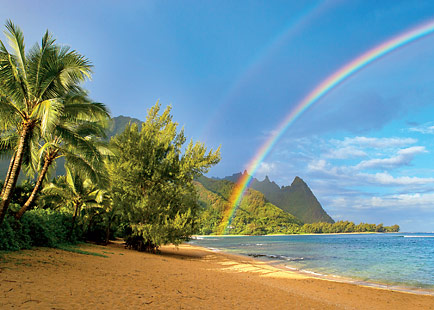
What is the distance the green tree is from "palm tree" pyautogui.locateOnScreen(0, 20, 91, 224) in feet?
35.8

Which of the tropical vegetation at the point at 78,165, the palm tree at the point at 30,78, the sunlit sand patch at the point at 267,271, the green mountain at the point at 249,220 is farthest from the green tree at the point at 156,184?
the green mountain at the point at 249,220

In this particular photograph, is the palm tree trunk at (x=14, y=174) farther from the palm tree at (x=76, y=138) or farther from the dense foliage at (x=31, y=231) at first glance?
the dense foliage at (x=31, y=231)

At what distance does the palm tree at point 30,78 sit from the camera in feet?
34.7

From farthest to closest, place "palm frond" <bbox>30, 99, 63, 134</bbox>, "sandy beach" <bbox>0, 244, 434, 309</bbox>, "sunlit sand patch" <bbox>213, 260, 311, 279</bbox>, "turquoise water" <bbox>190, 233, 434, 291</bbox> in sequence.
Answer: "turquoise water" <bbox>190, 233, 434, 291</bbox> < "sunlit sand patch" <bbox>213, 260, 311, 279</bbox> < "palm frond" <bbox>30, 99, 63, 134</bbox> < "sandy beach" <bbox>0, 244, 434, 309</bbox>

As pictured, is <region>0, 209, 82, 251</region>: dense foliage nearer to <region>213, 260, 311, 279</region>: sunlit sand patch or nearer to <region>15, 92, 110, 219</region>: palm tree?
<region>15, 92, 110, 219</region>: palm tree

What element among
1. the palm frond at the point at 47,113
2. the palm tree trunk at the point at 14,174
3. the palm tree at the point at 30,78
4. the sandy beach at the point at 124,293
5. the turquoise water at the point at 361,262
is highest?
the palm tree at the point at 30,78

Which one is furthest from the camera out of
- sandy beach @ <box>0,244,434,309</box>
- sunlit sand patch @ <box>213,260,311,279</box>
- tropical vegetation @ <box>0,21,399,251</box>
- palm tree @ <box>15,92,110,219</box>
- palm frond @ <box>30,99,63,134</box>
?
sunlit sand patch @ <box>213,260,311,279</box>

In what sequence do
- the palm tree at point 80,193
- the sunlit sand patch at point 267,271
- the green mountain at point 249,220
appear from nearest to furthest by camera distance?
1. the sunlit sand patch at point 267,271
2. the palm tree at point 80,193
3. the green mountain at point 249,220

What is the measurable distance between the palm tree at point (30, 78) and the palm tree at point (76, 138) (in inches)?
40.2

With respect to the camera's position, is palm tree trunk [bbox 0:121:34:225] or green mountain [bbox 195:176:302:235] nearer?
palm tree trunk [bbox 0:121:34:225]

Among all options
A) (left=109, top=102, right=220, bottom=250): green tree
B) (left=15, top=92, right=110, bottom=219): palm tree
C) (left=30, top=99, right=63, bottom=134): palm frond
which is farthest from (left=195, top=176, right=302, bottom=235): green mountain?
(left=30, top=99, right=63, bottom=134): palm frond

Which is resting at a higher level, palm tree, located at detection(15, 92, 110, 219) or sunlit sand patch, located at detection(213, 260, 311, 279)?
palm tree, located at detection(15, 92, 110, 219)

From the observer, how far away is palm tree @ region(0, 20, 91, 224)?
1057 centimetres

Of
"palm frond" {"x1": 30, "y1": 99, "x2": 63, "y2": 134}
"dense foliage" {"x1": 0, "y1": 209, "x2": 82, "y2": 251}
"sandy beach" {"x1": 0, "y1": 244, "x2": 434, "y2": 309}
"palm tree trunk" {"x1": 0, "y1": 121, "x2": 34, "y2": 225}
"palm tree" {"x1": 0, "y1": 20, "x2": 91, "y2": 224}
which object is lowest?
"sandy beach" {"x1": 0, "y1": 244, "x2": 434, "y2": 309}
